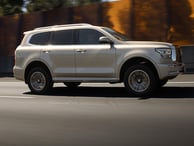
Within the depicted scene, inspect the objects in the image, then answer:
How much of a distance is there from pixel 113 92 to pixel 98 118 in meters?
4.07

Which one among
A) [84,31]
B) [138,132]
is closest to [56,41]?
[84,31]

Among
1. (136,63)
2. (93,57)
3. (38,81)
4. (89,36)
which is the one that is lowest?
(38,81)

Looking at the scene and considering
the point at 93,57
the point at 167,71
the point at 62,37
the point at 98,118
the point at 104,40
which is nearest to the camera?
the point at 98,118

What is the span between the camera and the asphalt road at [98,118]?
8078 mm

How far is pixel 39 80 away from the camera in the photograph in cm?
A: 1427

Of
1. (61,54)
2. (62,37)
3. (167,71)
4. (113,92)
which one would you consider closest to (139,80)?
(167,71)

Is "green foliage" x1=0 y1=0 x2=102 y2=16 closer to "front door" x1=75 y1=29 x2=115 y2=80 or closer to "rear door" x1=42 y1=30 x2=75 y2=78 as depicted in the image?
"rear door" x1=42 y1=30 x2=75 y2=78

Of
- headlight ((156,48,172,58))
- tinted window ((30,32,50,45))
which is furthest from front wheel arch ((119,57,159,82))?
tinted window ((30,32,50,45))

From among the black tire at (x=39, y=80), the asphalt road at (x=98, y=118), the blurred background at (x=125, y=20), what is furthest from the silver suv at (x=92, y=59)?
the blurred background at (x=125, y=20)

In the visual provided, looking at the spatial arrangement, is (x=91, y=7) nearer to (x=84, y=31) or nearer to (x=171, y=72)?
(x=84, y=31)

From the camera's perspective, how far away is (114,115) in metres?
10.2

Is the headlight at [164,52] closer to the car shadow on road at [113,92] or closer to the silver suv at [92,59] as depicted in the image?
the silver suv at [92,59]

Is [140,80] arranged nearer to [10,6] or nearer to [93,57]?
[93,57]

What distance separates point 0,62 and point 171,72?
15050 mm
